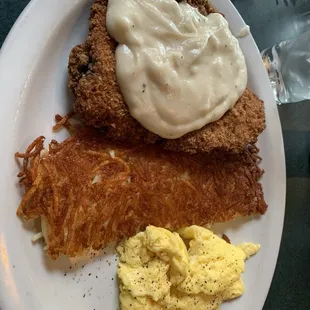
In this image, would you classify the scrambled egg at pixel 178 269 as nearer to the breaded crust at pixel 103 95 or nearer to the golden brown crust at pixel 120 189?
the golden brown crust at pixel 120 189

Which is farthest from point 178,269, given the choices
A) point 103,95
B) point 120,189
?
point 103,95

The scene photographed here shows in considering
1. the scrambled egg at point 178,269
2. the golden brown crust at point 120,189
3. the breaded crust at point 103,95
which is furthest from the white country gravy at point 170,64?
the scrambled egg at point 178,269

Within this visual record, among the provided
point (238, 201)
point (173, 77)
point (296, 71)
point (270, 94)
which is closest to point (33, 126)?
point (173, 77)

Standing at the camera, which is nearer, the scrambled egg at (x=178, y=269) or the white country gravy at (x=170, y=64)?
the white country gravy at (x=170, y=64)

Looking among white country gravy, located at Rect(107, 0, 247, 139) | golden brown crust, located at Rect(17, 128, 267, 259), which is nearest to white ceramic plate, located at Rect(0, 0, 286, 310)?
golden brown crust, located at Rect(17, 128, 267, 259)

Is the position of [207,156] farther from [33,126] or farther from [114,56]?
[33,126]

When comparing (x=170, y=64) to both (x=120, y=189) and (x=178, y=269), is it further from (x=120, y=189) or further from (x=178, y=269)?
(x=178, y=269)

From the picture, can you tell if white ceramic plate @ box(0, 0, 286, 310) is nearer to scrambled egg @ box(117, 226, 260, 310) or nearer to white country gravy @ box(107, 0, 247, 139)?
scrambled egg @ box(117, 226, 260, 310)
